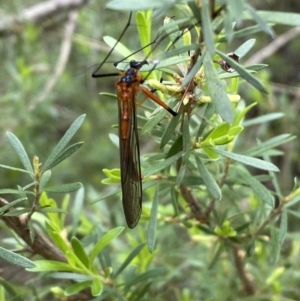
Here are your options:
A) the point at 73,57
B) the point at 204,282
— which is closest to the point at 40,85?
the point at 73,57

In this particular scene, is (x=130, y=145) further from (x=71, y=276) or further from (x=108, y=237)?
(x=71, y=276)

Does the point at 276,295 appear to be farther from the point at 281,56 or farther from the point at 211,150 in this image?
the point at 281,56

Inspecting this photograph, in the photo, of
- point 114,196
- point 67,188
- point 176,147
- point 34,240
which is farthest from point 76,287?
point 114,196

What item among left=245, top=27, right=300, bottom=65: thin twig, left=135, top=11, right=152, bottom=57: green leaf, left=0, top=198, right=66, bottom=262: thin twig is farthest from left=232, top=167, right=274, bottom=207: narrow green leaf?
left=245, top=27, right=300, bottom=65: thin twig

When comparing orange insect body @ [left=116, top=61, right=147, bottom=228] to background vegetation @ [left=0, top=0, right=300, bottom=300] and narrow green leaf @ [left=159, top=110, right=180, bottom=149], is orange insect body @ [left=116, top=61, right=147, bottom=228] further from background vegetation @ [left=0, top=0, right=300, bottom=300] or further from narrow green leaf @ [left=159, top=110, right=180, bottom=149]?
narrow green leaf @ [left=159, top=110, right=180, bottom=149]

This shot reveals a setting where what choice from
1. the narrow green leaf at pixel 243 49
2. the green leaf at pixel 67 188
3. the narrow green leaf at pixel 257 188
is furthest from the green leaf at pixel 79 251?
the narrow green leaf at pixel 243 49
